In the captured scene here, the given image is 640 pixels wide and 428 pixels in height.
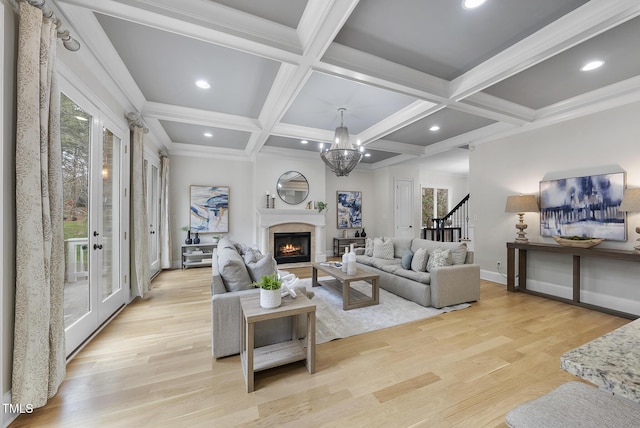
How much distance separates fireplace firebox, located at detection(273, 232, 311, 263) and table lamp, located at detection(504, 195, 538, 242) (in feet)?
13.6

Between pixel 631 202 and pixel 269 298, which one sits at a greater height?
pixel 631 202

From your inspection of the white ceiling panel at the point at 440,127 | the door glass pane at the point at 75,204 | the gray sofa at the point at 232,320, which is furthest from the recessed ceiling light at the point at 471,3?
the door glass pane at the point at 75,204

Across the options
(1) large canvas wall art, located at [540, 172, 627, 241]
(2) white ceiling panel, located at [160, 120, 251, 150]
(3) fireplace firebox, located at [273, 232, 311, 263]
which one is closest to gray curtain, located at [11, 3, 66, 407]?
(2) white ceiling panel, located at [160, 120, 251, 150]

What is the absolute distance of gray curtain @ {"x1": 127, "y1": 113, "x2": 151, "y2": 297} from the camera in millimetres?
3494

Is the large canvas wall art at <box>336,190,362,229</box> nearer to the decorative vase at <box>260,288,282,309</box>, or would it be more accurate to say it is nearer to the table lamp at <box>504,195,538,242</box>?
the table lamp at <box>504,195,538,242</box>

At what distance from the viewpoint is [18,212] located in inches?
60.6

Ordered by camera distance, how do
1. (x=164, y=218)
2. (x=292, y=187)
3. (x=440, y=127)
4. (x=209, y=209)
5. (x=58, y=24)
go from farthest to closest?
(x=292, y=187), (x=209, y=209), (x=164, y=218), (x=440, y=127), (x=58, y=24)

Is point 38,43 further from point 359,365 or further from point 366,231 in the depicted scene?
point 366,231

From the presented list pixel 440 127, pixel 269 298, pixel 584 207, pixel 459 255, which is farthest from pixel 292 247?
pixel 584 207

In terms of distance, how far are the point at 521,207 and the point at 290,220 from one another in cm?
444

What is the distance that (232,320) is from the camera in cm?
225

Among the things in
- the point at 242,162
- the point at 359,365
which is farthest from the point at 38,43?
the point at 242,162

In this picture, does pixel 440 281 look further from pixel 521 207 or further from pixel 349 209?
pixel 349 209

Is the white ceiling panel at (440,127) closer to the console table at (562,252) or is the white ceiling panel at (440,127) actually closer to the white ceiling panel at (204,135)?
the console table at (562,252)
